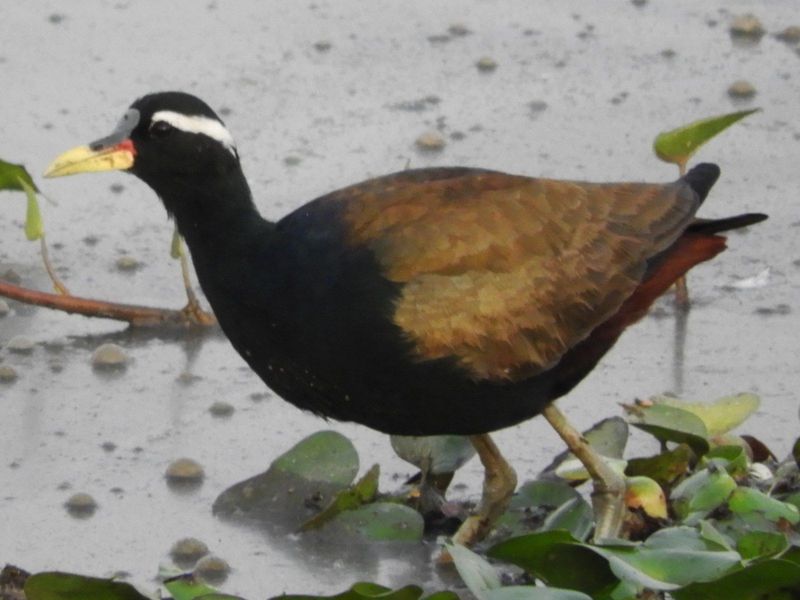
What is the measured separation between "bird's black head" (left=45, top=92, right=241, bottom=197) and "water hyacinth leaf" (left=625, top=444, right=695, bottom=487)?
1.28 metres

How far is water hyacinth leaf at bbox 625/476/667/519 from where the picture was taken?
5.04 meters

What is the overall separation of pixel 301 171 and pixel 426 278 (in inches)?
90.9

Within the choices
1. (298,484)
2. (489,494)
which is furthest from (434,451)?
(298,484)

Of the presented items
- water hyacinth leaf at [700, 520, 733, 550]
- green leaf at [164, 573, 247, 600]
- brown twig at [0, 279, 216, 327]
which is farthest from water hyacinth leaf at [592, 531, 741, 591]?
brown twig at [0, 279, 216, 327]

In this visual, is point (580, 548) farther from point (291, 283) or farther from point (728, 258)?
point (728, 258)

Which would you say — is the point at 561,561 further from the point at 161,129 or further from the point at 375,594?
the point at 161,129

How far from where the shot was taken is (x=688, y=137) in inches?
235

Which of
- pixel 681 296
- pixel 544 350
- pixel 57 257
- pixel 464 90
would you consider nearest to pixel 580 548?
pixel 544 350

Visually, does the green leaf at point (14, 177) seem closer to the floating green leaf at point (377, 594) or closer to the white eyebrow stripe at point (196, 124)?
the white eyebrow stripe at point (196, 124)

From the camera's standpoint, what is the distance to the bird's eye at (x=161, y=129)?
500cm

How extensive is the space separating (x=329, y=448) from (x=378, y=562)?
388mm

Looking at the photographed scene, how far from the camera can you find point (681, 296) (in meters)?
6.29

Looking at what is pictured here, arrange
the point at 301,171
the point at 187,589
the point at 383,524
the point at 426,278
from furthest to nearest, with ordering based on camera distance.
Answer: the point at 301,171 < the point at 383,524 < the point at 426,278 < the point at 187,589

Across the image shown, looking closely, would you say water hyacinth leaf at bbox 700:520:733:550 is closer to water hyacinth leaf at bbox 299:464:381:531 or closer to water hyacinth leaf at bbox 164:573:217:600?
water hyacinth leaf at bbox 299:464:381:531
